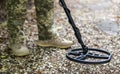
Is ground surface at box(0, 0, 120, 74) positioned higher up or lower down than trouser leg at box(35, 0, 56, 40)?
lower down

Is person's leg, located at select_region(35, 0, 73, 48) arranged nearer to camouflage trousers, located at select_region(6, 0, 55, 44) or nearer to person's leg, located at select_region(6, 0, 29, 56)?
camouflage trousers, located at select_region(6, 0, 55, 44)

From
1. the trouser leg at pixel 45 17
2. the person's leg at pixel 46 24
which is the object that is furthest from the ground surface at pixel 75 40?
the trouser leg at pixel 45 17

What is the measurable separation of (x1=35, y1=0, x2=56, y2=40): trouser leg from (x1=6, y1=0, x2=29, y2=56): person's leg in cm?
23

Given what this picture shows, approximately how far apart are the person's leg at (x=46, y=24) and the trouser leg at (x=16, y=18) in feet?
0.79

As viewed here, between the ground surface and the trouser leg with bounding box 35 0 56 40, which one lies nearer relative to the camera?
the ground surface

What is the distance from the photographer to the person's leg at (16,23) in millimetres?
3311

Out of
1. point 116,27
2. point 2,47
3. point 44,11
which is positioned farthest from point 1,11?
point 116,27

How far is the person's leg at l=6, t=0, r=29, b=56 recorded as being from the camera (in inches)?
130

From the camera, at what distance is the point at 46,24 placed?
3.61 metres

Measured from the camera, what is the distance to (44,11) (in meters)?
3.54

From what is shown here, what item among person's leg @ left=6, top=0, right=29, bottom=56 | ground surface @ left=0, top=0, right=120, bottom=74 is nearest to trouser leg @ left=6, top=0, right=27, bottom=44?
person's leg @ left=6, top=0, right=29, bottom=56

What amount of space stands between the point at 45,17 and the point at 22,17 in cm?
31

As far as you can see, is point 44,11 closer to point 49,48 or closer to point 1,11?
point 49,48

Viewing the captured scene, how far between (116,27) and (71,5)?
1.61 meters
